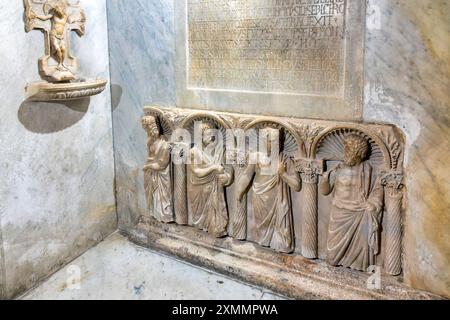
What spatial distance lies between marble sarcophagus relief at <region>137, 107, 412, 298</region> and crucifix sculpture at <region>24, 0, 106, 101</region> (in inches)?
26.5

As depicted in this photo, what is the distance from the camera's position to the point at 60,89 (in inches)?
130

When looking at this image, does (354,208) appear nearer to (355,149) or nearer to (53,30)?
(355,149)

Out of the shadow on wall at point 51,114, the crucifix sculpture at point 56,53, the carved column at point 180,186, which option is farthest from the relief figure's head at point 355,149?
the shadow on wall at point 51,114

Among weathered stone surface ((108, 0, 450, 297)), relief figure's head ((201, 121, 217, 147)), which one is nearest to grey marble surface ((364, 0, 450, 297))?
weathered stone surface ((108, 0, 450, 297))

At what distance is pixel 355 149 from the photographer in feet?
9.81

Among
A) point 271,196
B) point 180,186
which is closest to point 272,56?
point 271,196

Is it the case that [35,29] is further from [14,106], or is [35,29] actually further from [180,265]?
[180,265]

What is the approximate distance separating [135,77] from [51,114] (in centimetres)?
76

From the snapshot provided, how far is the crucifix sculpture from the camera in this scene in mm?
3293

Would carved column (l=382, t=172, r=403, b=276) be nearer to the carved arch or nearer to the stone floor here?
the carved arch

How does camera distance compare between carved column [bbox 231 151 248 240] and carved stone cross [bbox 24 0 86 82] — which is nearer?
carved stone cross [bbox 24 0 86 82]

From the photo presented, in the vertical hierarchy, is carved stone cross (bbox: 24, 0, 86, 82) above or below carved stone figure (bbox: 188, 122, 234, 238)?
above

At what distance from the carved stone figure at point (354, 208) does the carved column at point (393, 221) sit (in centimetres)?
6

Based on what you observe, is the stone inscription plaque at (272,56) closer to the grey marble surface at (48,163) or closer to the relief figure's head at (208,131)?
the relief figure's head at (208,131)
